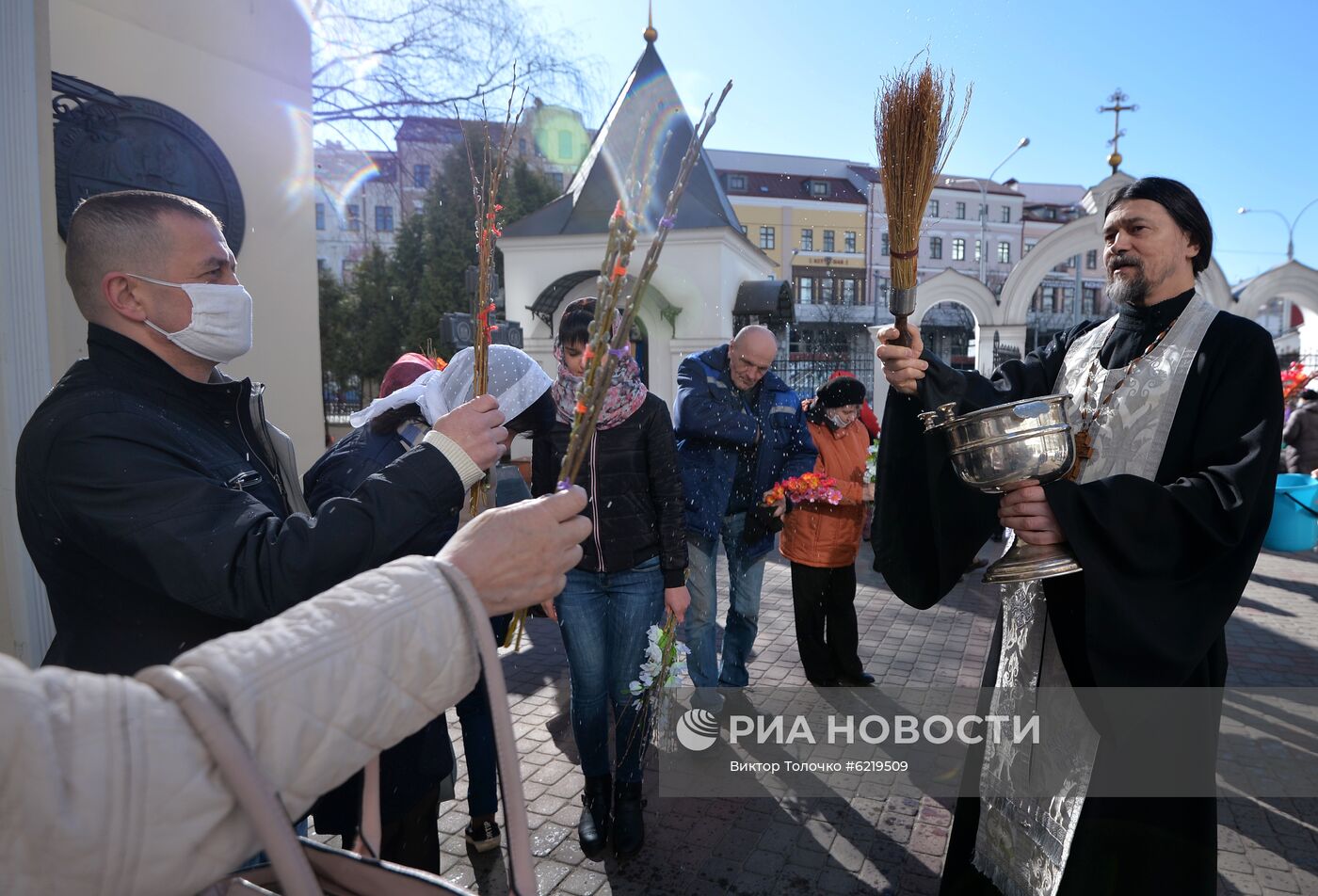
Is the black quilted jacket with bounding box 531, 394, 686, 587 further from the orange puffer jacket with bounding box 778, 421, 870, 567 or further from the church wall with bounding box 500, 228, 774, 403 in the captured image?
the church wall with bounding box 500, 228, 774, 403

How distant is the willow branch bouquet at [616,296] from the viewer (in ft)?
4.44

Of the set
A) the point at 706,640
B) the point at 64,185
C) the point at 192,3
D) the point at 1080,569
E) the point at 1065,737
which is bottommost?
the point at 706,640

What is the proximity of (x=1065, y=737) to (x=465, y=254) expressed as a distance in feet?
75.2

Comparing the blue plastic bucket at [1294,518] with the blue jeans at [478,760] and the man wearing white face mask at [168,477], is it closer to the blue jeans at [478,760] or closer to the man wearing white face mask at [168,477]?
the blue jeans at [478,760]

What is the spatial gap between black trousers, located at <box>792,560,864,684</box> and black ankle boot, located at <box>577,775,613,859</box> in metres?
1.97

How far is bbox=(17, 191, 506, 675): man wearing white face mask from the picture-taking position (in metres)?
1.49

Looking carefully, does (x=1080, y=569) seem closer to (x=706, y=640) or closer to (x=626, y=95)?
(x=706, y=640)

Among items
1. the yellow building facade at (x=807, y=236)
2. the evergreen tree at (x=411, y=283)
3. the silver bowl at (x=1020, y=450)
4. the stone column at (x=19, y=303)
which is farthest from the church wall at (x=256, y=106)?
the yellow building facade at (x=807, y=236)

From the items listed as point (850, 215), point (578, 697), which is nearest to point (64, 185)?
point (578, 697)

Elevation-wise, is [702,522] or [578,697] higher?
[702,522]

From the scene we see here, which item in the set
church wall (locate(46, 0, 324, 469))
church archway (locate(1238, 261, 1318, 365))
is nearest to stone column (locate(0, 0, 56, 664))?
church wall (locate(46, 0, 324, 469))

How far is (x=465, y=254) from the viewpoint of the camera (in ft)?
75.7

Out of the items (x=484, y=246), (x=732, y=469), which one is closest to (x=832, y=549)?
(x=732, y=469)

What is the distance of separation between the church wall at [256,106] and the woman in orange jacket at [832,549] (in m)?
3.93
